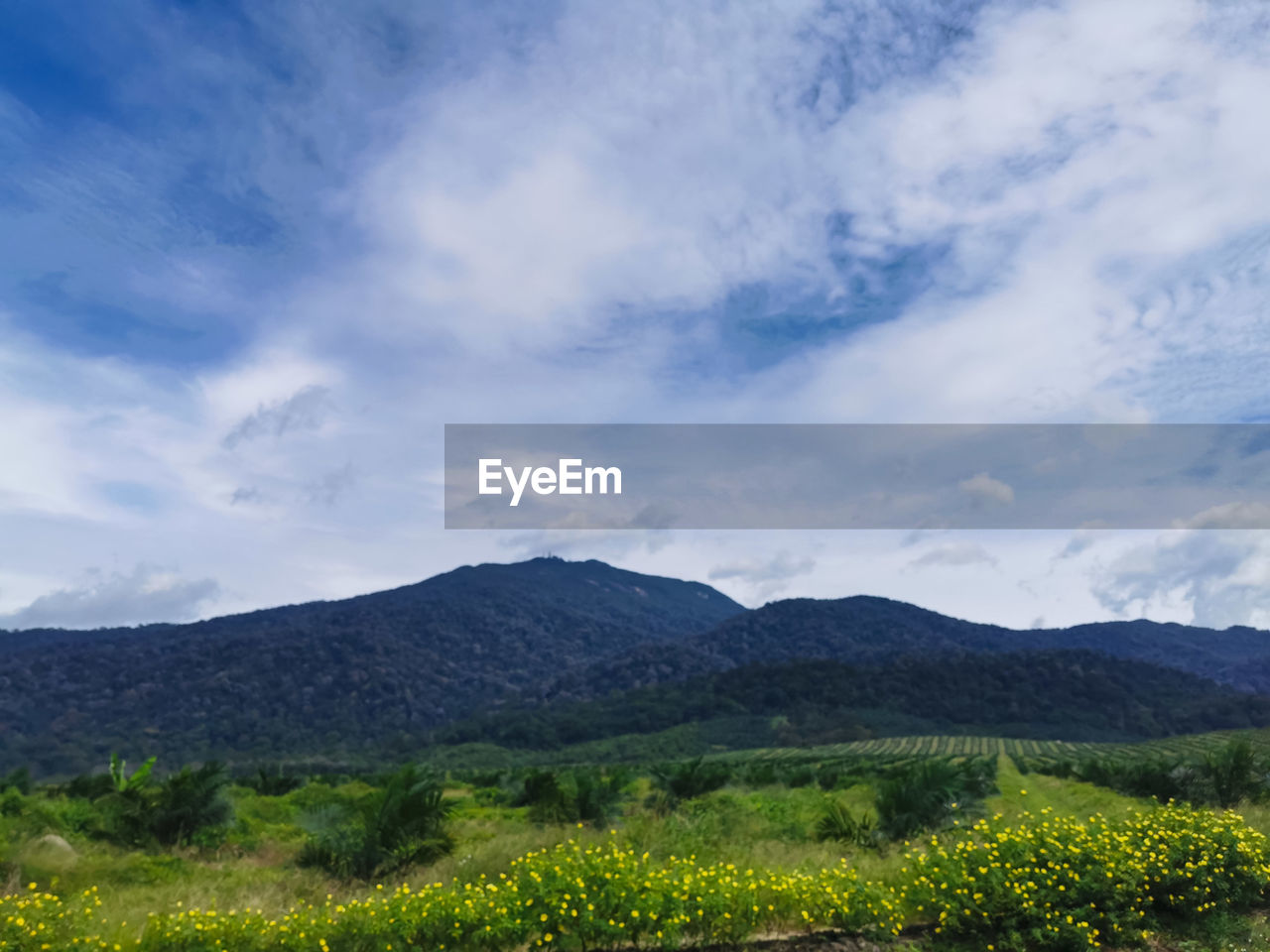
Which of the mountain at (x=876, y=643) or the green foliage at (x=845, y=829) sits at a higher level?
the mountain at (x=876, y=643)

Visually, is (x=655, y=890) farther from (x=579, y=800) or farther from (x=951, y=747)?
(x=951, y=747)

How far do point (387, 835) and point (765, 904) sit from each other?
20.4ft

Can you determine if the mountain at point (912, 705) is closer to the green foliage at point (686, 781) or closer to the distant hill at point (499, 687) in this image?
the distant hill at point (499, 687)

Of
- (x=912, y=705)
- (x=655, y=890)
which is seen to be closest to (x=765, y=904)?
(x=655, y=890)

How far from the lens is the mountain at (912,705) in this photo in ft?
307

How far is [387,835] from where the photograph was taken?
10.7 meters

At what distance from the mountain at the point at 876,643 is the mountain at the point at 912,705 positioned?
17.4 m

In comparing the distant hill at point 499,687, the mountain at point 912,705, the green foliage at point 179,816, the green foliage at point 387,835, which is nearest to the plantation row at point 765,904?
the green foliage at point 387,835

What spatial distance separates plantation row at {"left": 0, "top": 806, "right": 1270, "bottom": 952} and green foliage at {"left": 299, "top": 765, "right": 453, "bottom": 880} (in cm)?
345

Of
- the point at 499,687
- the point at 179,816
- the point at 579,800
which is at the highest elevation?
the point at 499,687

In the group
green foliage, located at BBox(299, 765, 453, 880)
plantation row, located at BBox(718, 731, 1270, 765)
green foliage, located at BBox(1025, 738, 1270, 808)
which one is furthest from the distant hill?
green foliage, located at BBox(299, 765, 453, 880)

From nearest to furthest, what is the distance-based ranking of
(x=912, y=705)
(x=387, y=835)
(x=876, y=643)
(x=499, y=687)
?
1. (x=387, y=835)
2. (x=912, y=705)
3. (x=499, y=687)
4. (x=876, y=643)

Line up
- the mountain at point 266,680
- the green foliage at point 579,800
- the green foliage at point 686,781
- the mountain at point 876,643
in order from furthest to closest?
1. the mountain at point 876,643
2. the mountain at point 266,680
3. the green foliage at point 686,781
4. the green foliage at point 579,800

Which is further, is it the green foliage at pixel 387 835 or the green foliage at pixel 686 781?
the green foliage at pixel 686 781
